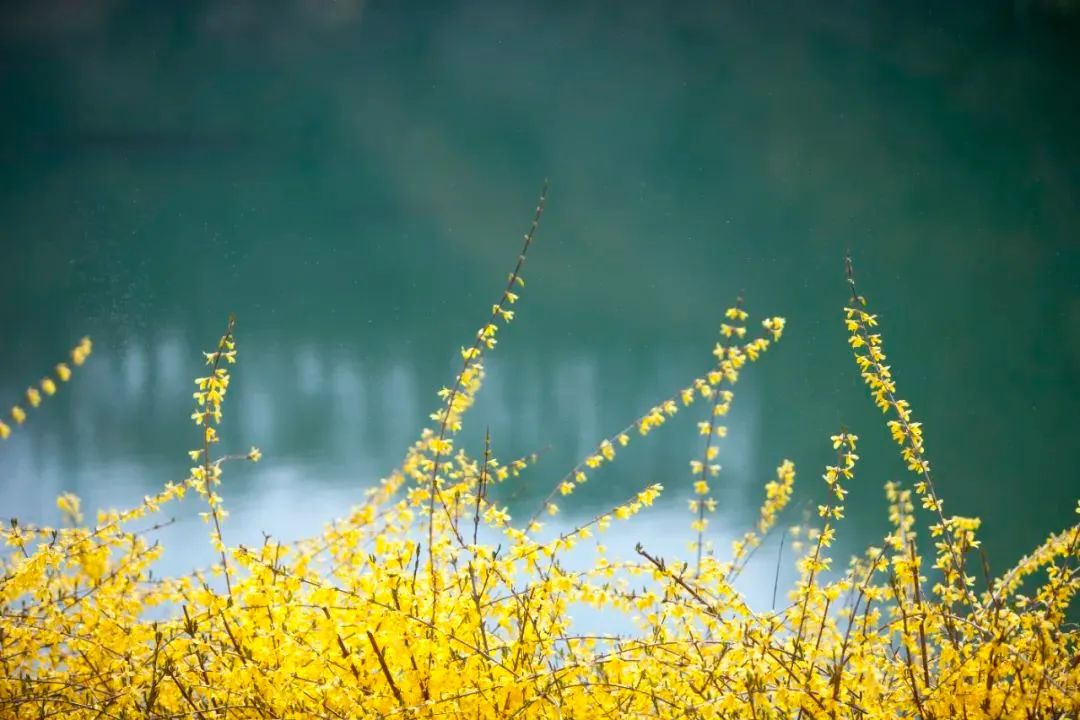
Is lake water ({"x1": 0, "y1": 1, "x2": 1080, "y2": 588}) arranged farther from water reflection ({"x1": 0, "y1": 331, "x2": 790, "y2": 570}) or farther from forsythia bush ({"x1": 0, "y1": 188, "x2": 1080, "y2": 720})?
forsythia bush ({"x1": 0, "y1": 188, "x2": 1080, "y2": 720})

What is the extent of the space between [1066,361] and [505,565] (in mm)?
3935

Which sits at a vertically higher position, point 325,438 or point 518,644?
point 325,438

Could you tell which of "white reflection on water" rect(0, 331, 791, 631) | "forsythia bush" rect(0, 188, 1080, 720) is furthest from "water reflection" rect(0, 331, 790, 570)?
"forsythia bush" rect(0, 188, 1080, 720)

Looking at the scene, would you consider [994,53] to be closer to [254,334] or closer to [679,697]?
[254,334]

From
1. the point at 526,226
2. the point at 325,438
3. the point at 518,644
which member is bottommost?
the point at 518,644

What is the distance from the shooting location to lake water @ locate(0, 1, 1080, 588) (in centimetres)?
418

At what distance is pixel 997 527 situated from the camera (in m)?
3.30

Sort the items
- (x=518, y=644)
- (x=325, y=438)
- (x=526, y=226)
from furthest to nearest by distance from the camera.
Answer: (x=526, y=226), (x=325, y=438), (x=518, y=644)

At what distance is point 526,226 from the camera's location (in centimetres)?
528

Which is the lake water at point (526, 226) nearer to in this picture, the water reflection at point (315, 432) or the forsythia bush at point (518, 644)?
the water reflection at point (315, 432)

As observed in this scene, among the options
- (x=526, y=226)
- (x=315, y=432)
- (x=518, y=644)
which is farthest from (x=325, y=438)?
(x=518, y=644)

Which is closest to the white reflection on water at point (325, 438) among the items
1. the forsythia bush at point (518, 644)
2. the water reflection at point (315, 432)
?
the water reflection at point (315, 432)

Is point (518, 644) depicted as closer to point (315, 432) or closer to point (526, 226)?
point (315, 432)

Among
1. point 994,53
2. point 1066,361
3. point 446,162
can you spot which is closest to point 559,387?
point 446,162
